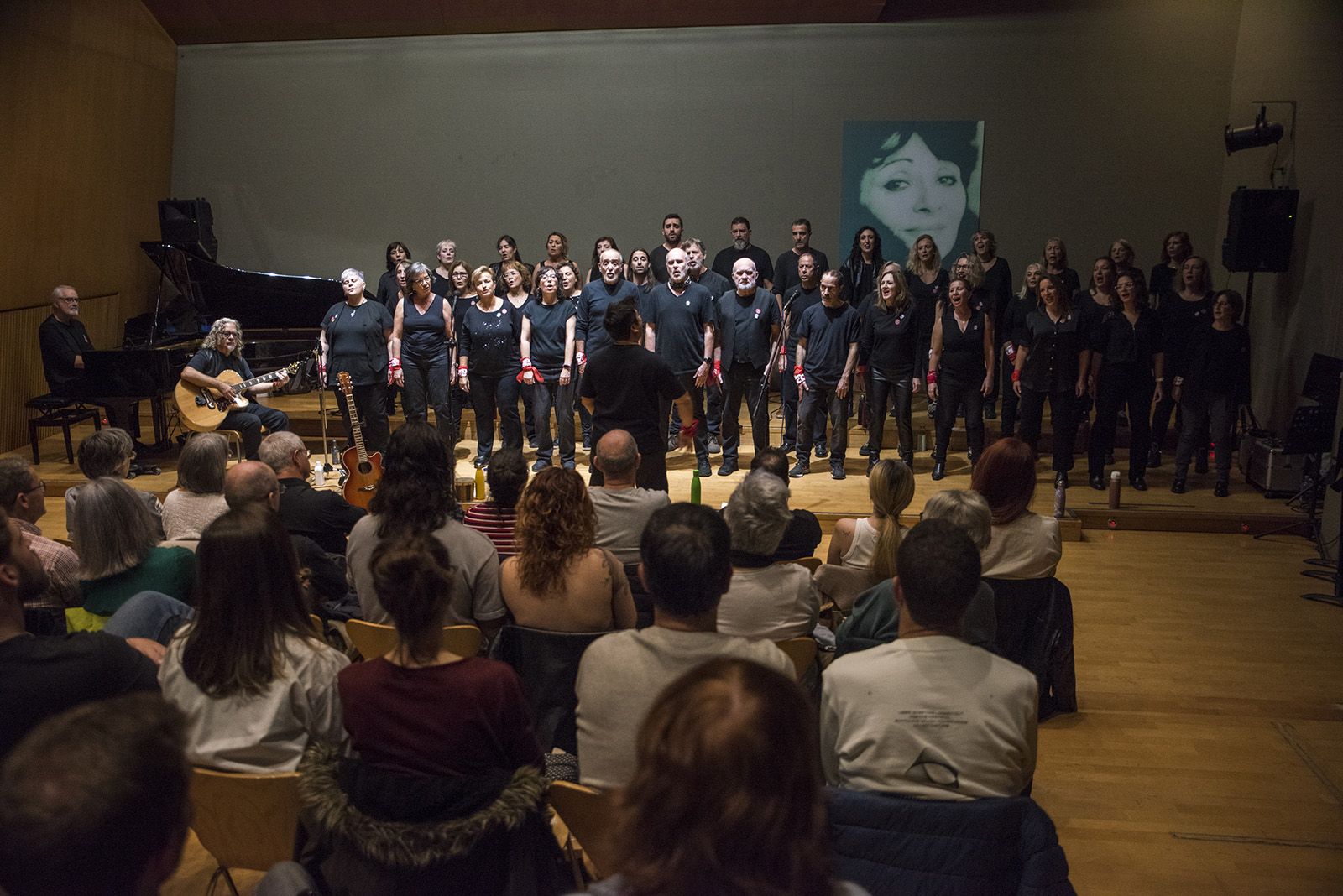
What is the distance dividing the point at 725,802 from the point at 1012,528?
2958 millimetres

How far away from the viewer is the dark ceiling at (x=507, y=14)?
10820mm

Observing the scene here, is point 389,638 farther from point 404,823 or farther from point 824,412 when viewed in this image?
point 824,412

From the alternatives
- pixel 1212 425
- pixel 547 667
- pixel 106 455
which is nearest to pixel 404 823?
pixel 547 667

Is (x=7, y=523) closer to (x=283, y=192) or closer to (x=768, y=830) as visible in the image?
(x=768, y=830)

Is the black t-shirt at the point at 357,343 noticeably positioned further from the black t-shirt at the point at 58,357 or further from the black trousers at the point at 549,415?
the black t-shirt at the point at 58,357

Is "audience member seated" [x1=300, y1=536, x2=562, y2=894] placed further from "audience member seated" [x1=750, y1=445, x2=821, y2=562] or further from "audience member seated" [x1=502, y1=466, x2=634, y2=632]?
"audience member seated" [x1=750, y1=445, x2=821, y2=562]

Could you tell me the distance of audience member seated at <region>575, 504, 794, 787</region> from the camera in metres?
2.45

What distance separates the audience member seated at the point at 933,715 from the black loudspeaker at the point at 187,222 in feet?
32.0

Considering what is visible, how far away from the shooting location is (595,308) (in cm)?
800

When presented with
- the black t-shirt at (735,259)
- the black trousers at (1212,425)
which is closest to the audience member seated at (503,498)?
the black trousers at (1212,425)

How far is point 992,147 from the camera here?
1114 centimetres

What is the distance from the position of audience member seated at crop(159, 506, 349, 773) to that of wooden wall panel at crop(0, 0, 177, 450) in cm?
775

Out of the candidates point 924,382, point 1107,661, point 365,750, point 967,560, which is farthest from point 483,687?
point 924,382

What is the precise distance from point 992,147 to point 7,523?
10178mm
